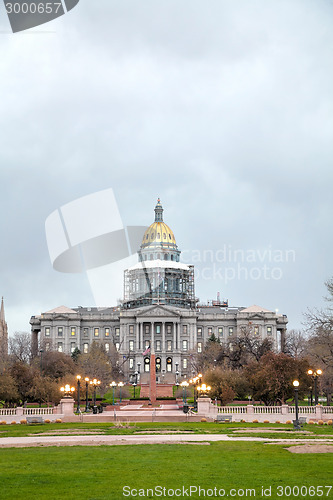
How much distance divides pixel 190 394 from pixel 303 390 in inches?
1101

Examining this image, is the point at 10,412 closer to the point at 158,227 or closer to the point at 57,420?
the point at 57,420

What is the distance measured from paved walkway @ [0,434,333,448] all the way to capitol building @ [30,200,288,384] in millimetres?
118110

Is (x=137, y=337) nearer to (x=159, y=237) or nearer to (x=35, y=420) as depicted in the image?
(x=159, y=237)

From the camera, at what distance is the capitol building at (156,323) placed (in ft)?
538

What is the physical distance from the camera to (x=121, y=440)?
33188 mm

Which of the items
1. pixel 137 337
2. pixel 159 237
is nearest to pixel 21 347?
pixel 137 337

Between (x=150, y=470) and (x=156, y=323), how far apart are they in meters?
148

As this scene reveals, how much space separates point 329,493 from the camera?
690 inches

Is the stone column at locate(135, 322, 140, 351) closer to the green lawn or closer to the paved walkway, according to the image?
the paved walkway

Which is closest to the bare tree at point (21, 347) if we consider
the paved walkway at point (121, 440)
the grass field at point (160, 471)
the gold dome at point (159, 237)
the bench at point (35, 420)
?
the gold dome at point (159, 237)

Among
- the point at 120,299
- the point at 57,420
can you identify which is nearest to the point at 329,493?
the point at 57,420

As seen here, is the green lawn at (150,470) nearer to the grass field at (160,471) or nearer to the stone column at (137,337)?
the grass field at (160,471)

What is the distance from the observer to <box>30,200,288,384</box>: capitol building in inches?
6462

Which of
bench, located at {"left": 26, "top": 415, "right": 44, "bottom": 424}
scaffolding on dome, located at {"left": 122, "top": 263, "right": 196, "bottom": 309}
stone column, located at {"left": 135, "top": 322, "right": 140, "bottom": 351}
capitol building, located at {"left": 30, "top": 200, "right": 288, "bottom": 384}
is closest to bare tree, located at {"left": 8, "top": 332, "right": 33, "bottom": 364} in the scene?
capitol building, located at {"left": 30, "top": 200, "right": 288, "bottom": 384}
